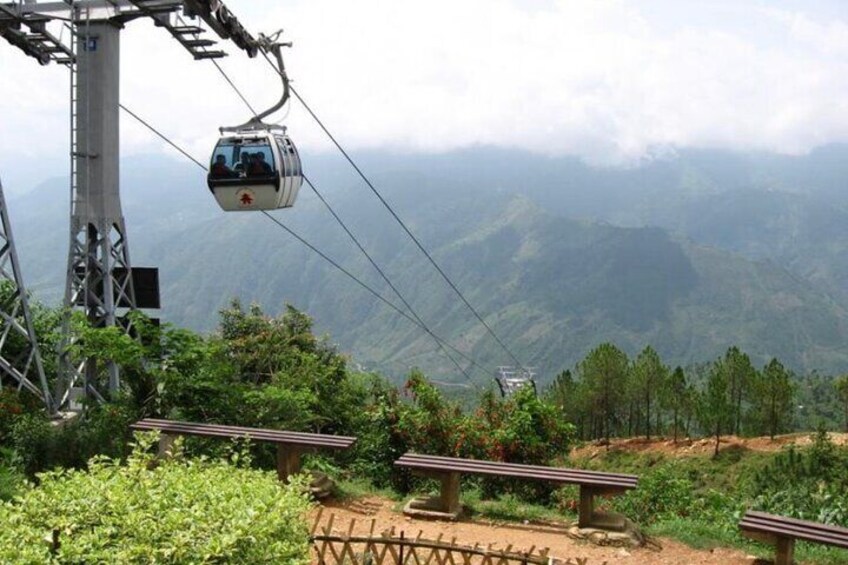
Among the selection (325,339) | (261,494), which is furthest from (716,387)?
(261,494)

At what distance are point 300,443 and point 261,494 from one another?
175 inches

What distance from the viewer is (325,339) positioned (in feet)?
76.6

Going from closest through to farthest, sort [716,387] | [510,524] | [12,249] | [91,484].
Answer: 1. [91,484]
2. [510,524]
3. [12,249]
4. [716,387]

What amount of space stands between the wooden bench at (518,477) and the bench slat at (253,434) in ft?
2.72

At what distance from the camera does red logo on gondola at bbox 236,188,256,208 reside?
12.9 meters

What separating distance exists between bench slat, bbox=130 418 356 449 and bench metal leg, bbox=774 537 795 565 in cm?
432

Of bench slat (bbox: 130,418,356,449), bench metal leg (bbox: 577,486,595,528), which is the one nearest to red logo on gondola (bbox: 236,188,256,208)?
bench slat (bbox: 130,418,356,449)

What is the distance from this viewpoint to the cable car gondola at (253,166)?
12.7 meters

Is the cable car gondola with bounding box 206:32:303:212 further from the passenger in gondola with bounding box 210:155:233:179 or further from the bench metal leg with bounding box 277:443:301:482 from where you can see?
the bench metal leg with bounding box 277:443:301:482

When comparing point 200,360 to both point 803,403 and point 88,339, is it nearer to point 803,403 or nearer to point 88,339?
point 88,339

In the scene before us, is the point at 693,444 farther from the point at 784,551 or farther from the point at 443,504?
the point at 784,551

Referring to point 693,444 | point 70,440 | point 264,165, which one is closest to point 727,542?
point 70,440

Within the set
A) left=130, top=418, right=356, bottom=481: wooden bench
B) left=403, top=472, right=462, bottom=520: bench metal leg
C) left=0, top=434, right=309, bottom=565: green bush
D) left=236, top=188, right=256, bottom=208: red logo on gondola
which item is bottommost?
left=403, top=472, right=462, bottom=520: bench metal leg

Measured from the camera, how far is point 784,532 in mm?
7520
